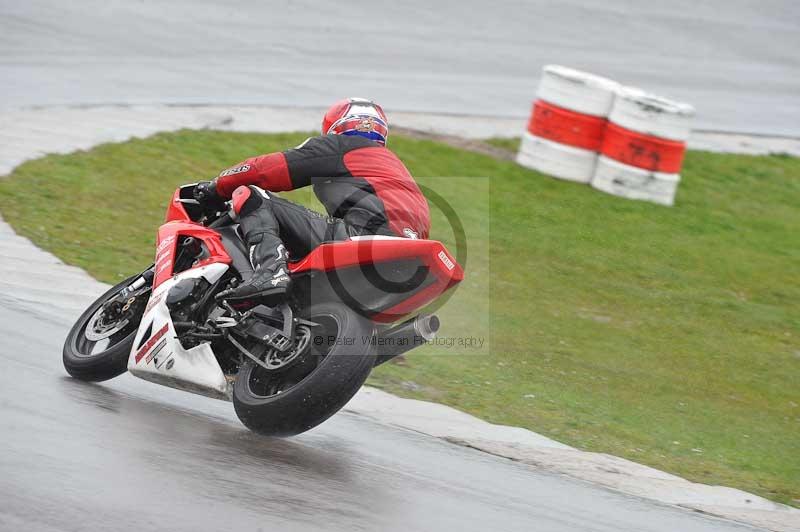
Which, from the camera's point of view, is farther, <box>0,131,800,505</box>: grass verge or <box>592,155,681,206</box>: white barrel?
<box>592,155,681,206</box>: white barrel

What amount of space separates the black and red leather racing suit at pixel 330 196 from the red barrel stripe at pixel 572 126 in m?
7.25

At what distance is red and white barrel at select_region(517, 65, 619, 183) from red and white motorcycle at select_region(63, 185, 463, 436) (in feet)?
24.5

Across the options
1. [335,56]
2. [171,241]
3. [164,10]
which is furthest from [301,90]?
[171,241]

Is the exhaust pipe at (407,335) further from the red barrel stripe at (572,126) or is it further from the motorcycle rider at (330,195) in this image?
the red barrel stripe at (572,126)

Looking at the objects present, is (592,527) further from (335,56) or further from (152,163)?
(335,56)

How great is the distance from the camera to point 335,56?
54.3 feet

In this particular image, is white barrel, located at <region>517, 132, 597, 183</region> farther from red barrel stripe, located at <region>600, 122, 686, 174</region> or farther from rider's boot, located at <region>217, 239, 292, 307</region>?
rider's boot, located at <region>217, 239, 292, 307</region>

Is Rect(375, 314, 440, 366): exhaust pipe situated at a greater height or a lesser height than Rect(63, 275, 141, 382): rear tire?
greater

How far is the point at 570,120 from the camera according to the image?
12.8 m

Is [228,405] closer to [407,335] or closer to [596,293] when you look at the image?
[407,335]

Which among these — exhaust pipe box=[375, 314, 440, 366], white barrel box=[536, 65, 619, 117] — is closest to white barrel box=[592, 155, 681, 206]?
white barrel box=[536, 65, 619, 117]

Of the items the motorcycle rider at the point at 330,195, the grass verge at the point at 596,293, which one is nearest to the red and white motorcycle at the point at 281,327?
the motorcycle rider at the point at 330,195

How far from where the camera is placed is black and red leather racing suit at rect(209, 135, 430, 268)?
5633 mm

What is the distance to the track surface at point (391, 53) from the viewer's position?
13930mm
